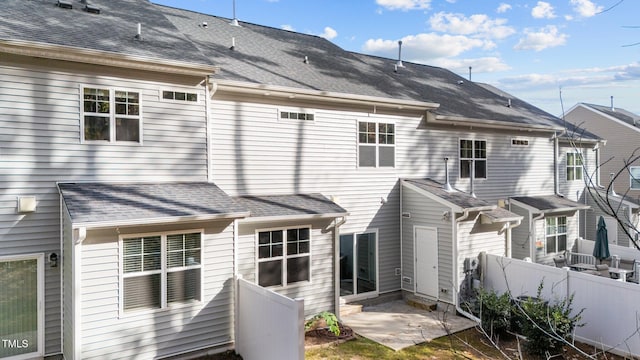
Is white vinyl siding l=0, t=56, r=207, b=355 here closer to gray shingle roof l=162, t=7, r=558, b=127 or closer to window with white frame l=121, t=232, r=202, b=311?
window with white frame l=121, t=232, r=202, b=311

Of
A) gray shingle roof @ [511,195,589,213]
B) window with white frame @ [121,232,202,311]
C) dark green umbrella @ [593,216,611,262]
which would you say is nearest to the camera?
window with white frame @ [121,232,202,311]

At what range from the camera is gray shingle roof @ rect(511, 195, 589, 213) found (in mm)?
14278

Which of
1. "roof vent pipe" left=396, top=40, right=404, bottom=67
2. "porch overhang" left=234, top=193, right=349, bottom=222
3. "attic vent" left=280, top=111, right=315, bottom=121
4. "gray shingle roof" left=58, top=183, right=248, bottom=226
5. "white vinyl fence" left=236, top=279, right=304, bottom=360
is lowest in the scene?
"white vinyl fence" left=236, top=279, right=304, bottom=360

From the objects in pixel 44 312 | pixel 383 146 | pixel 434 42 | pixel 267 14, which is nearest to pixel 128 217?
pixel 44 312

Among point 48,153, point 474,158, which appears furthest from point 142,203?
point 474,158

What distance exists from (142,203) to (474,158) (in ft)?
35.1

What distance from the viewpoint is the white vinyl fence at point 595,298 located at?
857 cm

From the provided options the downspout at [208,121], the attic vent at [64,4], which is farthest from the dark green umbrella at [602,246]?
the attic vent at [64,4]

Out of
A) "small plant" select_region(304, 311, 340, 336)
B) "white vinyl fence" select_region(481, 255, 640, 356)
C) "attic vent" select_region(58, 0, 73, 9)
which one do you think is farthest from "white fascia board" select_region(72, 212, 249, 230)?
"attic vent" select_region(58, 0, 73, 9)

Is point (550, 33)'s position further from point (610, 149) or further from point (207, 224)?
point (610, 149)

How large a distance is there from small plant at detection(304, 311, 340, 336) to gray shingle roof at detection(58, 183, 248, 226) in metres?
3.05

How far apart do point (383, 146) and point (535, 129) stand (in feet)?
22.6

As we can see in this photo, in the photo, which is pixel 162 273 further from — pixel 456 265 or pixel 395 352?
pixel 456 265

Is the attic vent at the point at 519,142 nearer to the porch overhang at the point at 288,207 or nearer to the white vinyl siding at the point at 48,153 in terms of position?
the porch overhang at the point at 288,207
